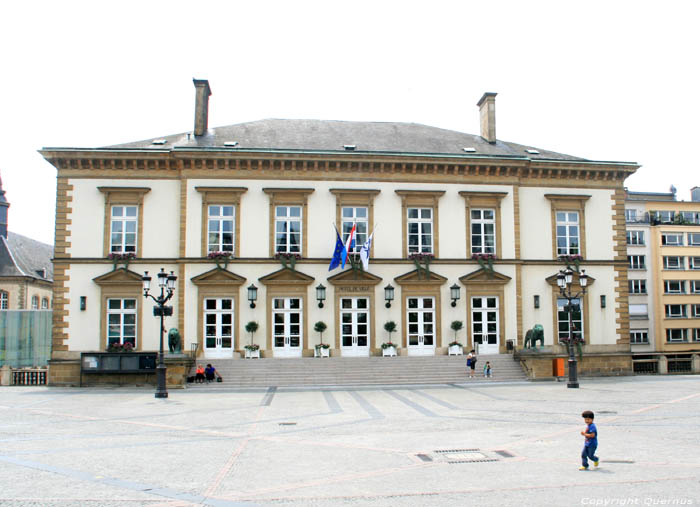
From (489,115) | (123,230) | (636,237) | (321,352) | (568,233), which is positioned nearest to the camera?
(321,352)

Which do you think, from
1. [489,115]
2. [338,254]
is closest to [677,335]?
[489,115]

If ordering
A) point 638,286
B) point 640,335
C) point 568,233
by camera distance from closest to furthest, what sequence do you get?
point 568,233 < point 640,335 < point 638,286

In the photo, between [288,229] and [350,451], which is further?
[288,229]

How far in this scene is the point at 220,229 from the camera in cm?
3562

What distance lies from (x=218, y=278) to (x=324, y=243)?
233 inches

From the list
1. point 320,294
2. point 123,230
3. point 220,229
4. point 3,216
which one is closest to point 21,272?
point 3,216

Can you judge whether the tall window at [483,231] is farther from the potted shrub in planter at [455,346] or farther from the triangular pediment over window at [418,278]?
the potted shrub in planter at [455,346]

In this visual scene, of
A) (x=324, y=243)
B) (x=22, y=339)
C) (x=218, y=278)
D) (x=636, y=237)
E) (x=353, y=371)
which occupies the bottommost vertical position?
(x=353, y=371)

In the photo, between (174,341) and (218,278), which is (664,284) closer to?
(218,278)

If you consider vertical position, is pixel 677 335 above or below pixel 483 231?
below

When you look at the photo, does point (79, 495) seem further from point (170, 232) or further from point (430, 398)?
point (170, 232)

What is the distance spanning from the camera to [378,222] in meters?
36.6

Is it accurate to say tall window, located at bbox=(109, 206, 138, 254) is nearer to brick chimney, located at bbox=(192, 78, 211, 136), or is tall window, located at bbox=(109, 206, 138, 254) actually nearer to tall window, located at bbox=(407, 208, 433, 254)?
brick chimney, located at bbox=(192, 78, 211, 136)

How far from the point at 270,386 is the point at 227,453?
1679 cm
